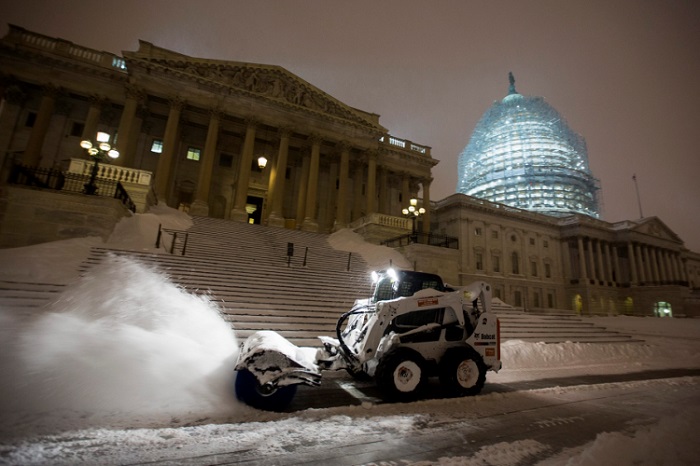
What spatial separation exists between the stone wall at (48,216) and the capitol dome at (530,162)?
65808 mm

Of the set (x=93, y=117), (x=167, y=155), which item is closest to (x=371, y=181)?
(x=167, y=155)

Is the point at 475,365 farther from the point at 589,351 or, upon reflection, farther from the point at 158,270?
the point at 158,270

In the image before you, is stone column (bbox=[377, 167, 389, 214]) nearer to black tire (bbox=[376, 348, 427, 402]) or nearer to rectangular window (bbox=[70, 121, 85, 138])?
rectangular window (bbox=[70, 121, 85, 138])

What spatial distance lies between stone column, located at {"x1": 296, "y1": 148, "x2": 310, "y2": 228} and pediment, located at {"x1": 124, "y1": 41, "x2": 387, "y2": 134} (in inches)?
175

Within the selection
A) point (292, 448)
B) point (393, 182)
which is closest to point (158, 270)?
point (292, 448)

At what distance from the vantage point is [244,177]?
26.1 m

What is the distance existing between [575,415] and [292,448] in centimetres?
440

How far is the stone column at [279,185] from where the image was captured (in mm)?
25531

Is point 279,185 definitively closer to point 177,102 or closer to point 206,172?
point 206,172

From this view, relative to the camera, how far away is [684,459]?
3.18 metres

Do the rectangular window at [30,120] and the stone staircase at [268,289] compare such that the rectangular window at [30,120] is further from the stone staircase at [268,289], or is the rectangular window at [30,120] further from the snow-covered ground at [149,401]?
the snow-covered ground at [149,401]

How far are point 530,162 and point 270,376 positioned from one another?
2892 inches

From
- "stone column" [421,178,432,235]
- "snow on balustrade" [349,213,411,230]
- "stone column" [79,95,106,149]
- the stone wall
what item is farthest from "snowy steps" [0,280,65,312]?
"stone column" [421,178,432,235]

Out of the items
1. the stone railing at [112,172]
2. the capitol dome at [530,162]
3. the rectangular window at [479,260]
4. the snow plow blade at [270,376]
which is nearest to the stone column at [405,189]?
the rectangular window at [479,260]
